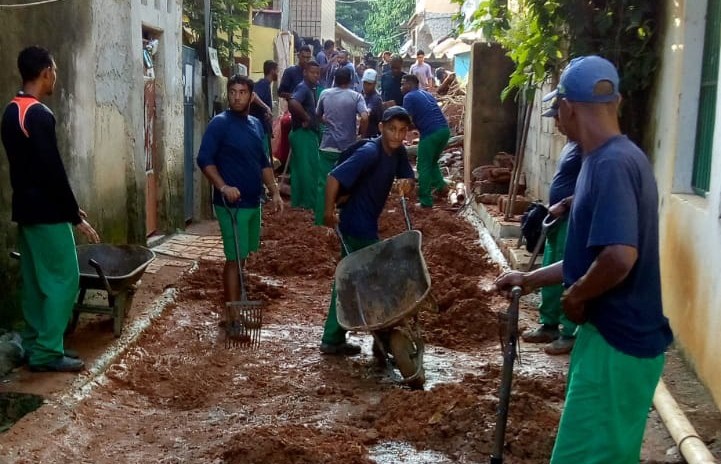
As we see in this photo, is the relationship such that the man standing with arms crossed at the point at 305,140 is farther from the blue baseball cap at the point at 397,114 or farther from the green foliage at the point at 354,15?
the green foliage at the point at 354,15

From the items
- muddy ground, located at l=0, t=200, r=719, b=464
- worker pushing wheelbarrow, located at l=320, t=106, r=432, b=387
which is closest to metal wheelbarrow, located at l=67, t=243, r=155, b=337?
muddy ground, located at l=0, t=200, r=719, b=464

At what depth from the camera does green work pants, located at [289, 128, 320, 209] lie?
12383 mm

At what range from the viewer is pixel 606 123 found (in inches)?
124

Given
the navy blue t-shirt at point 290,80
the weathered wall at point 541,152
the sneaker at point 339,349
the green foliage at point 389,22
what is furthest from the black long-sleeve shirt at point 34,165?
the green foliage at point 389,22

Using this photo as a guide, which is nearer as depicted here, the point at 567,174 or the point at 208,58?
the point at 567,174

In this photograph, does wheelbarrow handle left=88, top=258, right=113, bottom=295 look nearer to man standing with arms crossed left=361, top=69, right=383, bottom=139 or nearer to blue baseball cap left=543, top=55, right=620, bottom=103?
blue baseball cap left=543, top=55, right=620, bottom=103

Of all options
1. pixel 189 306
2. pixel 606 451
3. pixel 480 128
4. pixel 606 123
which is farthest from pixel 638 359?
pixel 480 128

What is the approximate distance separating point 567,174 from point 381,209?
1.42 metres

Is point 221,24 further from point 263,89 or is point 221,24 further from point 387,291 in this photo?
point 387,291

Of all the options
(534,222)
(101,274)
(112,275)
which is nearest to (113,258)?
(112,275)

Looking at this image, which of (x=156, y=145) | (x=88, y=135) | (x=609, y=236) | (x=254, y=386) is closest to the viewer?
(x=609, y=236)

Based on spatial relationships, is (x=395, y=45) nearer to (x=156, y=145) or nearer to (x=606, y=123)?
(x=156, y=145)

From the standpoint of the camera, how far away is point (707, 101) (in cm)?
639

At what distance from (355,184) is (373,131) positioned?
7.87 m
